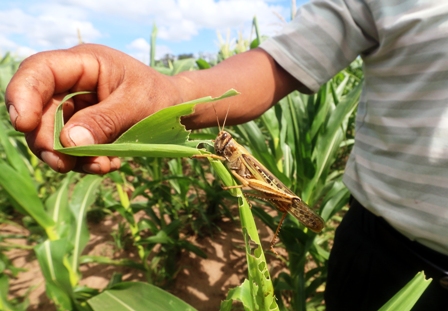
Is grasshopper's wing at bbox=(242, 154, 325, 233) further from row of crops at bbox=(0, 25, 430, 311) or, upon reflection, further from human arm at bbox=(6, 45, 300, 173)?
human arm at bbox=(6, 45, 300, 173)

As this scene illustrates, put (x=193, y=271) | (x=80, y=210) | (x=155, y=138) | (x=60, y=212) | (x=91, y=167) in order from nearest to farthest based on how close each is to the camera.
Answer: (x=155, y=138)
(x=91, y=167)
(x=60, y=212)
(x=80, y=210)
(x=193, y=271)

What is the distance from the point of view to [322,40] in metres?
1.00

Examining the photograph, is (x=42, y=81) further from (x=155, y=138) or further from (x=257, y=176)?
(x=257, y=176)

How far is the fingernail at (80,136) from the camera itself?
22.3 inches

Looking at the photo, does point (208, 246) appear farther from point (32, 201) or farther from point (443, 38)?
point (443, 38)

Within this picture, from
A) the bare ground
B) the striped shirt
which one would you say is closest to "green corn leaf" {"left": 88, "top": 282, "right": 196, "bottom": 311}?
the striped shirt

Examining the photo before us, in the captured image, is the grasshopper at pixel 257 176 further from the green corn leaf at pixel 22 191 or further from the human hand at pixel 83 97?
the green corn leaf at pixel 22 191

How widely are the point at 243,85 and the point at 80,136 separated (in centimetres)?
65

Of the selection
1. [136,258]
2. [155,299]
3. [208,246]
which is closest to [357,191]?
[155,299]

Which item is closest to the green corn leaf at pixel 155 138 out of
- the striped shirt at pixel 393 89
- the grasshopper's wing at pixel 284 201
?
the grasshopper's wing at pixel 284 201

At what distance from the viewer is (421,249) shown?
0.82 m

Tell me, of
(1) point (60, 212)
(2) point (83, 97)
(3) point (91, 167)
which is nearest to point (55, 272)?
(1) point (60, 212)

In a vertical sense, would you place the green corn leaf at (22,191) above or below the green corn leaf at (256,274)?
below

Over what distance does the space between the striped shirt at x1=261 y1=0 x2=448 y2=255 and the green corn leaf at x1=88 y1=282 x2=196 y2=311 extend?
0.63 meters
